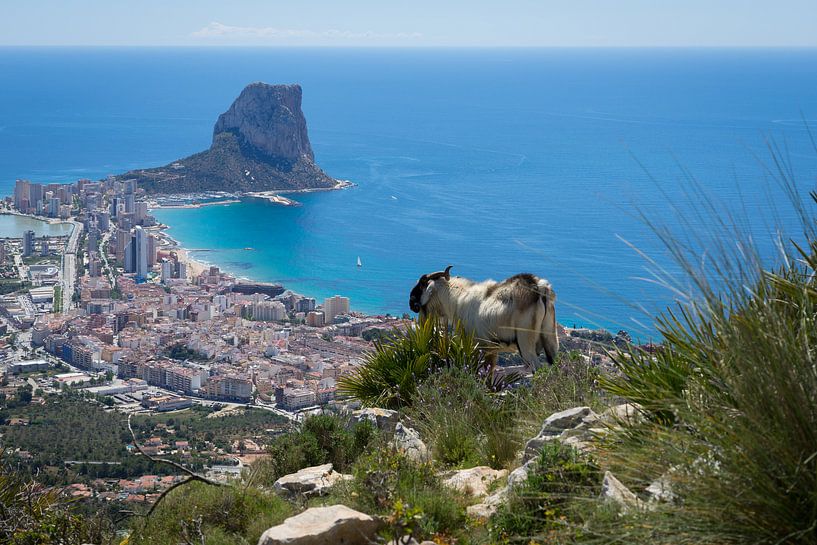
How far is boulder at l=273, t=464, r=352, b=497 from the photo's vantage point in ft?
14.8

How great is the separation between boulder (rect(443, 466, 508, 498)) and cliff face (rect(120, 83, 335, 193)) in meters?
72.1

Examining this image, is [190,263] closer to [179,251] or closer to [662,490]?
[179,251]

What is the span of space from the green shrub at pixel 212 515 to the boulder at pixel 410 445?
632 mm

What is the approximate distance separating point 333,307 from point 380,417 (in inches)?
1359

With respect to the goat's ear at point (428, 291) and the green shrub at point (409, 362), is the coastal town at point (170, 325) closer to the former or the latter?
the goat's ear at point (428, 291)

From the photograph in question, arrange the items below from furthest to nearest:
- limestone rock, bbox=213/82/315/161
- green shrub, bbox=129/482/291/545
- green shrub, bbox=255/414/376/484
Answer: limestone rock, bbox=213/82/315/161, green shrub, bbox=255/414/376/484, green shrub, bbox=129/482/291/545

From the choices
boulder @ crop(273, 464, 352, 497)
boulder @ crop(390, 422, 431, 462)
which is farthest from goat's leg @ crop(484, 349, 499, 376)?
boulder @ crop(273, 464, 352, 497)

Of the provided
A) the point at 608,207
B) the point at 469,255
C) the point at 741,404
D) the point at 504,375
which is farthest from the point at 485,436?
the point at 608,207

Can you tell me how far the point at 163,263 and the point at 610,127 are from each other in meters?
62.0

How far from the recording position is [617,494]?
2893 millimetres

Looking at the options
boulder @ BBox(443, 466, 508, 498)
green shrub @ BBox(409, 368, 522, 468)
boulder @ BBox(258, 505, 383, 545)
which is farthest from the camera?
green shrub @ BBox(409, 368, 522, 468)

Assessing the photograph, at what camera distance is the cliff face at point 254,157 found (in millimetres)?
77000

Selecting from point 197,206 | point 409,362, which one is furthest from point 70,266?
point 409,362

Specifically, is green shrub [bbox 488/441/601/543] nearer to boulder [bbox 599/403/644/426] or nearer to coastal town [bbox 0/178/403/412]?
boulder [bbox 599/403/644/426]
